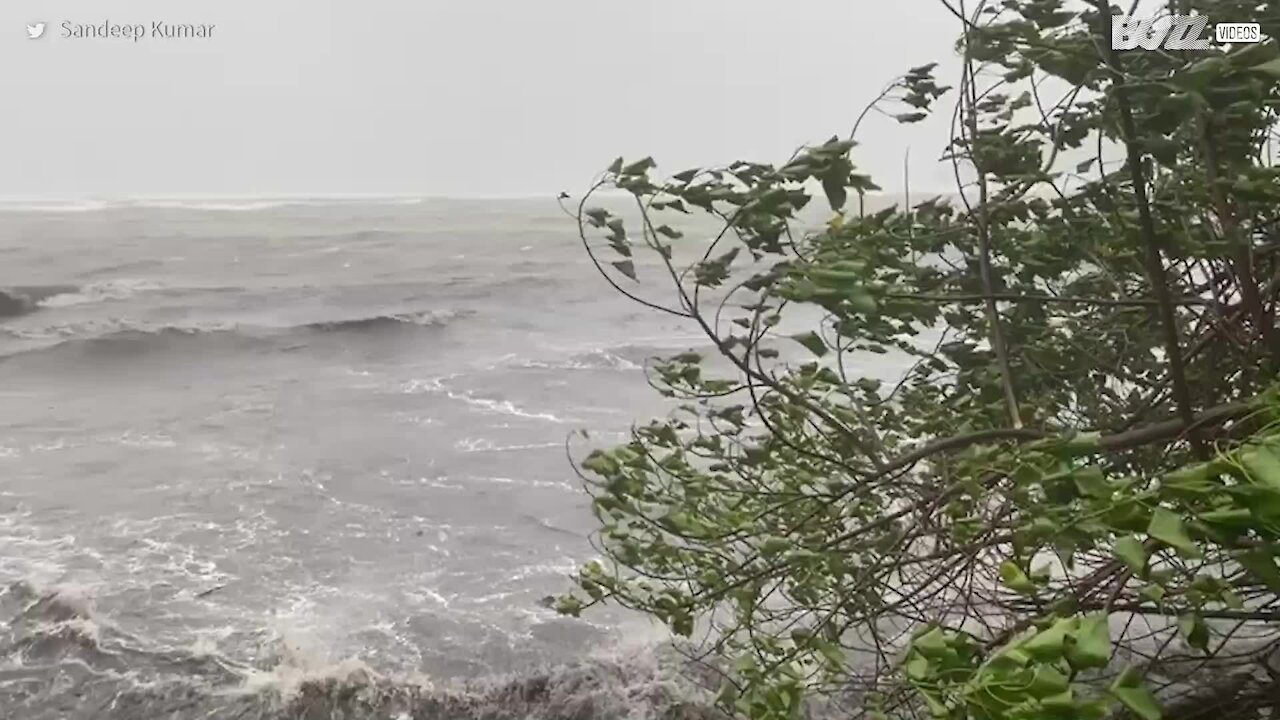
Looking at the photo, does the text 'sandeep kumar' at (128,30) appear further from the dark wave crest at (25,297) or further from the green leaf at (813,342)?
the green leaf at (813,342)

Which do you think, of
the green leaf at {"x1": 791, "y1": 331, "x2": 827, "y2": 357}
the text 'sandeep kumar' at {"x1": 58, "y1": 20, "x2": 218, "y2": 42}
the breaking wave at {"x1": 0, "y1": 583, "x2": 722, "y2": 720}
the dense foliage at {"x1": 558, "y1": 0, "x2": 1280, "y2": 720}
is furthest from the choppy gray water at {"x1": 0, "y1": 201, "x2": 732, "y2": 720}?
the green leaf at {"x1": 791, "y1": 331, "x2": 827, "y2": 357}

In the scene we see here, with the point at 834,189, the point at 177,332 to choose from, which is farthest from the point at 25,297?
the point at 834,189

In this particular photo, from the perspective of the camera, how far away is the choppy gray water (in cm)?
146

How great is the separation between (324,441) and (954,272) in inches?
56.5

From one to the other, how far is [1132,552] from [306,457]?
177 cm

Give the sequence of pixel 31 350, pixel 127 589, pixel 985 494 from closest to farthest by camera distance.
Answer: pixel 985 494
pixel 127 589
pixel 31 350

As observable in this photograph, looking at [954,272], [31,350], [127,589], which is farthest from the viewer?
[31,350]

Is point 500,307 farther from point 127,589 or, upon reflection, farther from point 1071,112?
point 1071,112

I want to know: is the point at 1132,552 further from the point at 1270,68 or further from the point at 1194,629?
the point at 1270,68

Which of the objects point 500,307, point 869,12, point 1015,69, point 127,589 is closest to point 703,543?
point 1015,69

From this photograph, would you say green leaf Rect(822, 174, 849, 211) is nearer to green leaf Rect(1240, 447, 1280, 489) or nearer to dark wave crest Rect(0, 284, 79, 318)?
green leaf Rect(1240, 447, 1280, 489)

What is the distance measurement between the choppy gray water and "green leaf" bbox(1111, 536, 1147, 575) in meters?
1.24

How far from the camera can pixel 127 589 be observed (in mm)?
1519

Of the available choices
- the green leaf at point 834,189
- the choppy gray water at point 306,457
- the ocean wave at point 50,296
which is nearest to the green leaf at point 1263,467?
the green leaf at point 834,189
